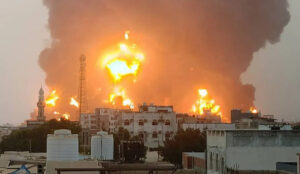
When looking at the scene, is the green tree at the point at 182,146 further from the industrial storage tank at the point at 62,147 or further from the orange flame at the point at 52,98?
the orange flame at the point at 52,98

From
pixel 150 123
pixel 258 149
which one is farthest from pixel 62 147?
pixel 150 123

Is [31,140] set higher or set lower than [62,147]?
lower

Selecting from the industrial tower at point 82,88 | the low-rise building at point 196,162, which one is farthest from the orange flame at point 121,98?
the low-rise building at point 196,162

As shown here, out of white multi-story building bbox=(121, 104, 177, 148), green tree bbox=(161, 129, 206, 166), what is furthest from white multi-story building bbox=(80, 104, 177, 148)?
green tree bbox=(161, 129, 206, 166)

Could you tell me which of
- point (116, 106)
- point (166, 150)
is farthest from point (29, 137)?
point (116, 106)

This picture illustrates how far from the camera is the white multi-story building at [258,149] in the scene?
27.6 m

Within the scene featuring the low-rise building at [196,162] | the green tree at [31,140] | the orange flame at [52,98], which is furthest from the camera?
the orange flame at [52,98]

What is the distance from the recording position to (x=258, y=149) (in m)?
27.8

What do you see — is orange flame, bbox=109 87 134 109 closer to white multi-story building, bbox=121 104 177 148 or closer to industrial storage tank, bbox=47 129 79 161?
white multi-story building, bbox=121 104 177 148

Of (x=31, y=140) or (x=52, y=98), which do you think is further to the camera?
(x=52, y=98)

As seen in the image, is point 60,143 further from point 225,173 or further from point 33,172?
point 225,173

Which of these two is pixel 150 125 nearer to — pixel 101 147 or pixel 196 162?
pixel 101 147

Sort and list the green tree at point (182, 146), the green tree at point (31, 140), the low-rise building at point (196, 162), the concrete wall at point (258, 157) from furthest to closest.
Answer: the green tree at point (31, 140)
the green tree at point (182, 146)
the low-rise building at point (196, 162)
the concrete wall at point (258, 157)

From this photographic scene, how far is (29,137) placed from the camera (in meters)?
73.1
